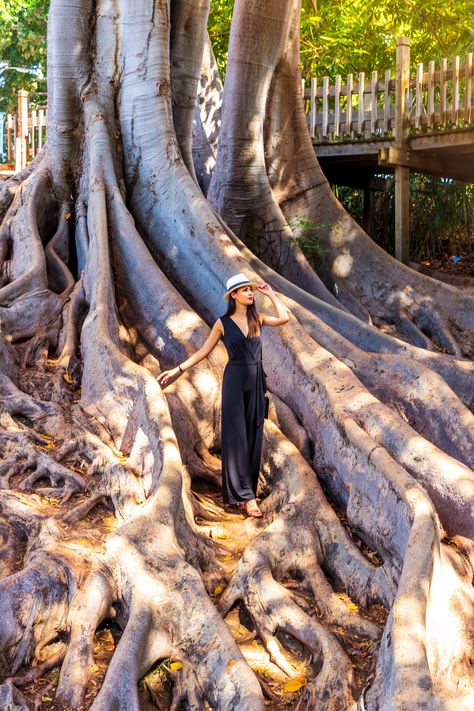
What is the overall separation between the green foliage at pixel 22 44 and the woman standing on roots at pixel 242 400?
→ 17060mm

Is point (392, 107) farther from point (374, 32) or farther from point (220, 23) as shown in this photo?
point (220, 23)

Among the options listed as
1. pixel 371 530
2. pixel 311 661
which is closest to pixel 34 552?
pixel 311 661

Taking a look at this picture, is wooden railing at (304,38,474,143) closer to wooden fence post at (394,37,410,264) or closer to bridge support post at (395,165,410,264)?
wooden fence post at (394,37,410,264)

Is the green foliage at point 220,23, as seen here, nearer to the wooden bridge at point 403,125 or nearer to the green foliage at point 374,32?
the green foliage at point 374,32

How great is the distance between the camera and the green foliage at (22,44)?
73.4ft

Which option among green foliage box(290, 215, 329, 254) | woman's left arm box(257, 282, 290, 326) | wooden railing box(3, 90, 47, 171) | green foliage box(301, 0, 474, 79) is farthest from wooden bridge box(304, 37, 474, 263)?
woman's left arm box(257, 282, 290, 326)

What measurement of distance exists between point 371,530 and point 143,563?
4.37 feet

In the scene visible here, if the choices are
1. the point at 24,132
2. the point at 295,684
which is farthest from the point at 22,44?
the point at 295,684

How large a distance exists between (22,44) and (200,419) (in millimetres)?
21148

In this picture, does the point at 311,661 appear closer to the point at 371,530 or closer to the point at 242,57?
the point at 371,530

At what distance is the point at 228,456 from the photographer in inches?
192

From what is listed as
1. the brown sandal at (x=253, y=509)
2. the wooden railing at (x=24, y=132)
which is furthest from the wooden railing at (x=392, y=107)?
the brown sandal at (x=253, y=509)

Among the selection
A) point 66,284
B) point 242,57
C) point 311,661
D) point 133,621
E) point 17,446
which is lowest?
point 311,661

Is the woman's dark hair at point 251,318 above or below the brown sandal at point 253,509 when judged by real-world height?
above
